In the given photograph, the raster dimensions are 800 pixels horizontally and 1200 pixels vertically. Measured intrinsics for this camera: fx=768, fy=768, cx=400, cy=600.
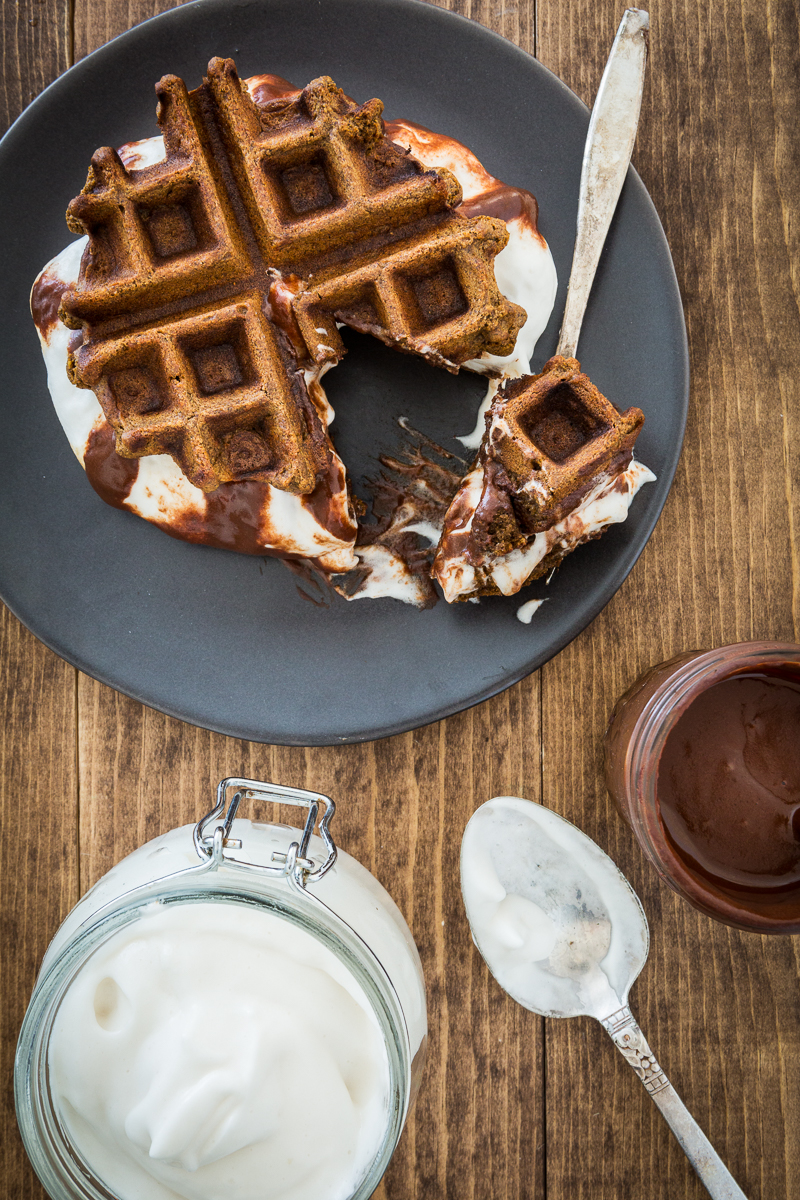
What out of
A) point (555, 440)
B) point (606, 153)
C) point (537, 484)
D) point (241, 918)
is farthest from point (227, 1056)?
point (606, 153)

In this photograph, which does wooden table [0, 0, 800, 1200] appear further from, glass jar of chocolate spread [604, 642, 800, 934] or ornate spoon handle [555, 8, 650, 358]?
glass jar of chocolate spread [604, 642, 800, 934]

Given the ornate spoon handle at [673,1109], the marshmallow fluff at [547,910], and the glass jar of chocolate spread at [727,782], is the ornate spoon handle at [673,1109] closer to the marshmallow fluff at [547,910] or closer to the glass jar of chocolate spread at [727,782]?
the marshmallow fluff at [547,910]

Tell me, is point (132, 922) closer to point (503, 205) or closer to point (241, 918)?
point (241, 918)

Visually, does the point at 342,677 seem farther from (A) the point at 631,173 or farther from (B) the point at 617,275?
(A) the point at 631,173

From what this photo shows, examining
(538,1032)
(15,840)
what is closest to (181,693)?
(15,840)

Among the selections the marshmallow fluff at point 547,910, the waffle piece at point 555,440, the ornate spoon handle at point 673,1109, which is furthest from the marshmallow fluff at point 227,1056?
the waffle piece at point 555,440

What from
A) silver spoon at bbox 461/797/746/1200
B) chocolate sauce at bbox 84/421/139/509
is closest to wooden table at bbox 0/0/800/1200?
silver spoon at bbox 461/797/746/1200
